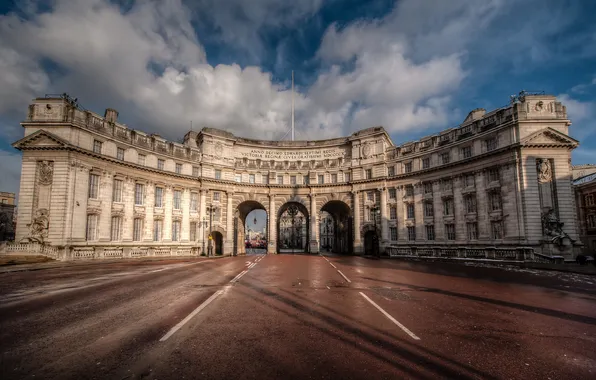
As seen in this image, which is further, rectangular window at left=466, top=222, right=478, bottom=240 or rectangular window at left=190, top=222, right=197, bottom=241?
rectangular window at left=190, top=222, right=197, bottom=241

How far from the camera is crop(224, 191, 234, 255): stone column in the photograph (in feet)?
138

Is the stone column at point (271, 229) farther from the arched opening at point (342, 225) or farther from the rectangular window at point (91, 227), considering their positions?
the rectangular window at point (91, 227)

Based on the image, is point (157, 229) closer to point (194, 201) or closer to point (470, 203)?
point (194, 201)

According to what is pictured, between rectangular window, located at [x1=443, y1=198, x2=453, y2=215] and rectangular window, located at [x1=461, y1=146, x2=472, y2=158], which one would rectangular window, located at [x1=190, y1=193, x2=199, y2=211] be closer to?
rectangular window, located at [x1=443, y1=198, x2=453, y2=215]

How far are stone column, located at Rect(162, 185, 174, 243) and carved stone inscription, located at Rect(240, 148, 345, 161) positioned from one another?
46.8ft

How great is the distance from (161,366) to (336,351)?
8.80 ft

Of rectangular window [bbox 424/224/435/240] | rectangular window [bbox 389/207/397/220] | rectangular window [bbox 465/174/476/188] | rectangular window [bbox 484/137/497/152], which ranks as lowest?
rectangular window [bbox 424/224/435/240]

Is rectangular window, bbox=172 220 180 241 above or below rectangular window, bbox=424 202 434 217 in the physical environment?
below

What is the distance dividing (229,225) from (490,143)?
3511 centimetres

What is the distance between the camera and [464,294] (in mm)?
10297

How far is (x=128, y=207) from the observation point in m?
33.7

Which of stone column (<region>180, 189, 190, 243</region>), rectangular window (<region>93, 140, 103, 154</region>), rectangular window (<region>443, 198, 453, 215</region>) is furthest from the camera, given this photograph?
stone column (<region>180, 189, 190, 243</region>)

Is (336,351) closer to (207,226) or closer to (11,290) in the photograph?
(11,290)

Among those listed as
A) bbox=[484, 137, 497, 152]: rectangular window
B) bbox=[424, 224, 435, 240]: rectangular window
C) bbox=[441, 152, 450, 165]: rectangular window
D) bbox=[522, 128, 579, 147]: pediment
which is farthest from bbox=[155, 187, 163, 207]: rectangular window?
bbox=[522, 128, 579, 147]: pediment
